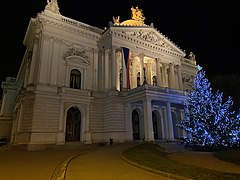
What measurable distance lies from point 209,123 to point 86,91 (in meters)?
15.4

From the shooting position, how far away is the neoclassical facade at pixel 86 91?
Answer: 22.3 meters

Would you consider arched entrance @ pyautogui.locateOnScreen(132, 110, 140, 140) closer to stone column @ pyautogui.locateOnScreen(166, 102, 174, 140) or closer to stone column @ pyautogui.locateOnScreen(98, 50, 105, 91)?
stone column @ pyautogui.locateOnScreen(166, 102, 174, 140)

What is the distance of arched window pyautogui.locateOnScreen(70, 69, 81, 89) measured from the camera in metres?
26.5

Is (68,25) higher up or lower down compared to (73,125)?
higher up

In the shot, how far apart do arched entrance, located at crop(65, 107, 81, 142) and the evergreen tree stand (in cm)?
1319

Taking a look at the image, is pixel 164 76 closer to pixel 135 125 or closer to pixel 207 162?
pixel 135 125

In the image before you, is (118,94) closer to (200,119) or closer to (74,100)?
(74,100)

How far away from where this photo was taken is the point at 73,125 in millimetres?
24734

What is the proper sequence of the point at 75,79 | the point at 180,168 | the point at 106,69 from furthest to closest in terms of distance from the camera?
the point at 106,69, the point at 75,79, the point at 180,168

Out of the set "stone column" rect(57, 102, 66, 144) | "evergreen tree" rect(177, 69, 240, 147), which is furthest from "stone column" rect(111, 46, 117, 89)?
"evergreen tree" rect(177, 69, 240, 147)

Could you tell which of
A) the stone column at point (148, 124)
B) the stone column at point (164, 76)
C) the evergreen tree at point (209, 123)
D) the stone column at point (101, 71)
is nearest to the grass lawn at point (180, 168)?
the evergreen tree at point (209, 123)

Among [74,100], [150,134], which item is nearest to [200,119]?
[150,134]

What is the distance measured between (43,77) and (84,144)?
9613 mm

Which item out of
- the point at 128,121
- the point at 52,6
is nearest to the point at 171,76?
the point at 128,121
